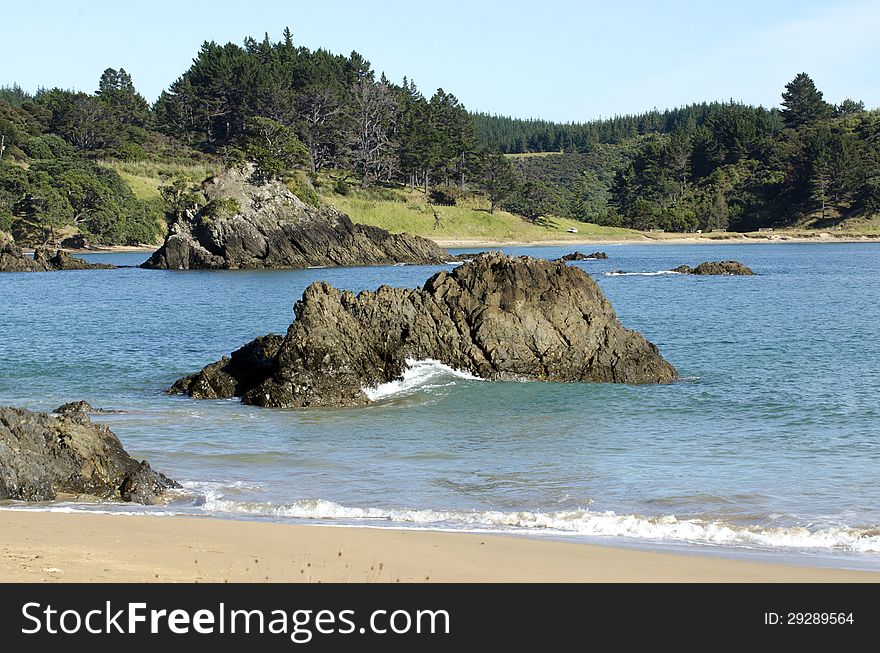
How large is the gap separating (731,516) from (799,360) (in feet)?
57.4

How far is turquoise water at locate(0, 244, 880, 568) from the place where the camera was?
43.2 ft

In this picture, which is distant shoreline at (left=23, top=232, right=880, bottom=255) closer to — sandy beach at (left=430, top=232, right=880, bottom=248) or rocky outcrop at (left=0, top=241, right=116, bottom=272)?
sandy beach at (left=430, top=232, right=880, bottom=248)

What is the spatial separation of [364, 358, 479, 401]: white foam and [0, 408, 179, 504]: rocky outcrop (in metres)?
9.05

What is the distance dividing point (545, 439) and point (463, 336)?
7354 mm

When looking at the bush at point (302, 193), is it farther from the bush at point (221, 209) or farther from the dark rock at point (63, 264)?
the dark rock at point (63, 264)

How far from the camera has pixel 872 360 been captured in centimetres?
2895

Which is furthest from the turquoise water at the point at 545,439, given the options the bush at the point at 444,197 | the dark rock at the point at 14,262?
the bush at the point at 444,197

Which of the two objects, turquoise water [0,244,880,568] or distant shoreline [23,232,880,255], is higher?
distant shoreline [23,232,880,255]

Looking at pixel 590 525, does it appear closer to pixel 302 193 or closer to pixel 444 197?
pixel 302 193

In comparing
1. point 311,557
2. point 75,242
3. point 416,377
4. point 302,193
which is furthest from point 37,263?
point 311,557

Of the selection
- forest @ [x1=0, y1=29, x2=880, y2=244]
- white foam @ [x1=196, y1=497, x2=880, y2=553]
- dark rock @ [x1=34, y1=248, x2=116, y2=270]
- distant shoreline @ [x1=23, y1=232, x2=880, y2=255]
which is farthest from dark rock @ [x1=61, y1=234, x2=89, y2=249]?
white foam @ [x1=196, y1=497, x2=880, y2=553]

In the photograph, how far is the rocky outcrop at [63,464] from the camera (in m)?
13.7
